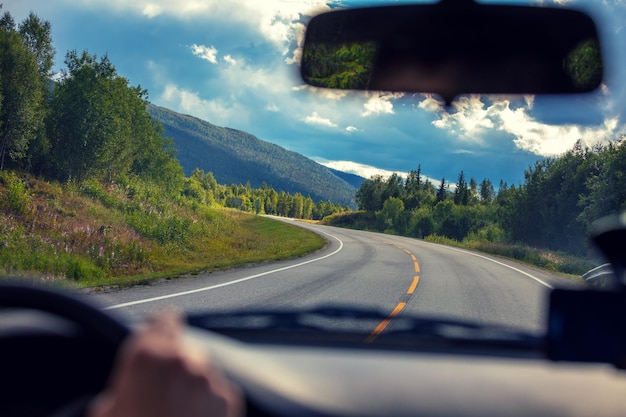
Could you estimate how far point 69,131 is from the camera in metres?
23.6

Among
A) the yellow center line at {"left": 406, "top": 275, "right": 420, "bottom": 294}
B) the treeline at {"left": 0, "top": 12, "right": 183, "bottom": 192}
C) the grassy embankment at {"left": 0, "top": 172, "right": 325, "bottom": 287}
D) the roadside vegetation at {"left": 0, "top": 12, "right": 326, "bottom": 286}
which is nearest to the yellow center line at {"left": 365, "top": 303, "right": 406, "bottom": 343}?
the roadside vegetation at {"left": 0, "top": 12, "right": 326, "bottom": 286}

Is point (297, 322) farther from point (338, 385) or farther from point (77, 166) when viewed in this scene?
point (77, 166)

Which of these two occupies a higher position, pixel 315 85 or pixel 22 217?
pixel 315 85

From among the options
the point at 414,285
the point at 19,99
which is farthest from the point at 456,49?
the point at 19,99

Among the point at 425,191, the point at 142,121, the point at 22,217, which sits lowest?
the point at 22,217

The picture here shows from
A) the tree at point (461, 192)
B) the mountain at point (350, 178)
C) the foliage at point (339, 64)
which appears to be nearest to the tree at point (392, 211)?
the mountain at point (350, 178)

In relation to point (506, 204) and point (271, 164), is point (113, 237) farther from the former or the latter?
point (506, 204)

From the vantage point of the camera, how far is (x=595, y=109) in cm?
272

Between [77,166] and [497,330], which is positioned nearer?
[497,330]

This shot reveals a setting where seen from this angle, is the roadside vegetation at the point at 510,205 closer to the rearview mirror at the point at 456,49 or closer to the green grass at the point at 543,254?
the green grass at the point at 543,254

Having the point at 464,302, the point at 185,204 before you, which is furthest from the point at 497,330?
the point at 185,204

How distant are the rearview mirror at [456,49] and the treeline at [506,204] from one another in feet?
1.89

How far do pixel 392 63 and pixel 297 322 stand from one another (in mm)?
1251

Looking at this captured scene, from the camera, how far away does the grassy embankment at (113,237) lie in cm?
1340
